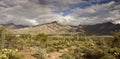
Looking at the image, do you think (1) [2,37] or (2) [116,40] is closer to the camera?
(1) [2,37]

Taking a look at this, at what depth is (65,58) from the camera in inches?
1281

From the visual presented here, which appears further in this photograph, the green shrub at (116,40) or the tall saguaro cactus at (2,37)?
the green shrub at (116,40)

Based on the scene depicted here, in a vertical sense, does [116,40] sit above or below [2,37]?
below

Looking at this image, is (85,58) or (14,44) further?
(14,44)

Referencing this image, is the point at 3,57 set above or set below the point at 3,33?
below

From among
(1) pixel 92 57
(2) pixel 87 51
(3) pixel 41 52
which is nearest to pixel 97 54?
(1) pixel 92 57

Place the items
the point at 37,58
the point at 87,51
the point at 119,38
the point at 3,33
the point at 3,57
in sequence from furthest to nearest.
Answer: the point at 119,38 → the point at 3,33 → the point at 87,51 → the point at 37,58 → the point at 3,57

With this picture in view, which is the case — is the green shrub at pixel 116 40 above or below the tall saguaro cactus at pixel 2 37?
below

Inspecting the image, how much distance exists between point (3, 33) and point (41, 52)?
1408cm

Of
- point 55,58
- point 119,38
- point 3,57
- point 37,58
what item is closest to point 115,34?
point 119,38

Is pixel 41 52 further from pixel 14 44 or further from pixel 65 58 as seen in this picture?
pixel 14 44

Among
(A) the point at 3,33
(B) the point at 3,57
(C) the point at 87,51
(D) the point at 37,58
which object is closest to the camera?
(B) the point at 3,57

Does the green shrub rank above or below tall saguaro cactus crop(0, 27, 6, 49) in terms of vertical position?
below

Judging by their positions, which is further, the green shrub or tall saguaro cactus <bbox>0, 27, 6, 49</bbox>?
the green shrub
